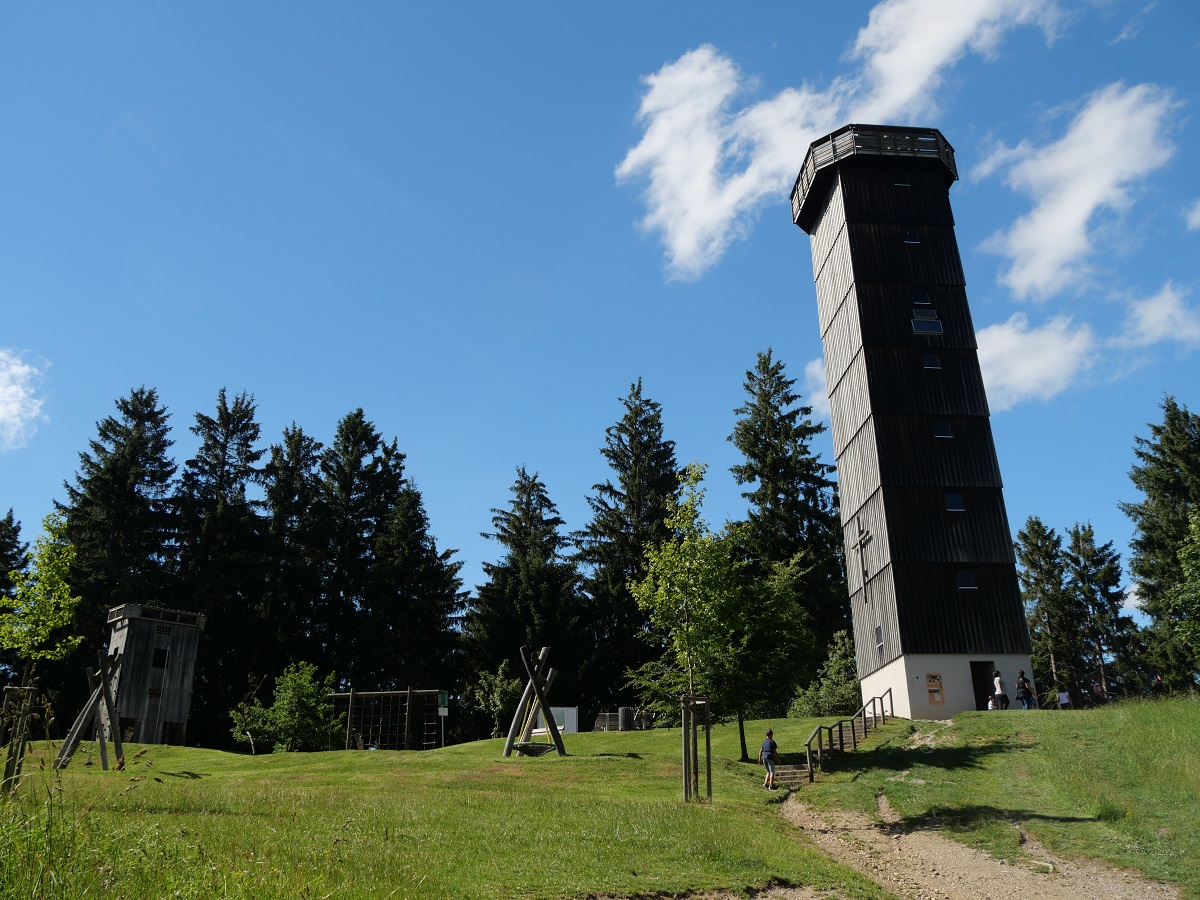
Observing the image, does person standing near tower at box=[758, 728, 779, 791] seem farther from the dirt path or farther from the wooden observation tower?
the wooden observation tower

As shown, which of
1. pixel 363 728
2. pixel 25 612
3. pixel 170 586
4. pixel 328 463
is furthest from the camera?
pixel 328 463

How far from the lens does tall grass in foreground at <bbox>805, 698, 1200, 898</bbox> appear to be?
17016 millimetres

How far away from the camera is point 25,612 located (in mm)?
33094

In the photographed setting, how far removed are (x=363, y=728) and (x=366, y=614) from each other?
1050 cm

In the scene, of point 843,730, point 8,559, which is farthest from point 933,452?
point 8,559

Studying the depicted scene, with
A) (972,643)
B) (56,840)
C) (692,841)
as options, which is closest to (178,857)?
(56,840)

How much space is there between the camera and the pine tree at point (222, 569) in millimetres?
48875

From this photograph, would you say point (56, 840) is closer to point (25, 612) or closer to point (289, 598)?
point (25, 612)

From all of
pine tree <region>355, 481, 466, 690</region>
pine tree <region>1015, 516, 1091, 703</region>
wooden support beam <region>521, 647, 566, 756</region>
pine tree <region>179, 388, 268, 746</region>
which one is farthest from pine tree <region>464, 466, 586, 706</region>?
pine tree <region>1015, 516, 1091, 703</region>

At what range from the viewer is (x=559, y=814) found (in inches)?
656

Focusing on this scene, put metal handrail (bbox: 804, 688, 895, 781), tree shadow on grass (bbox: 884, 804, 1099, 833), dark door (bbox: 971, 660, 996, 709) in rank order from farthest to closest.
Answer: dark door (bbox: 971, 660, 996, 709) → metal handrail (bbox: 804, 688, 895, 781) → tree shadow on grass (bbox: 884, 804, 1099, 833)

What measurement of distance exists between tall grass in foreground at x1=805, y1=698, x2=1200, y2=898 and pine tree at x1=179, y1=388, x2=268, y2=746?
34378mm

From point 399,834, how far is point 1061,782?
1568 centimetres

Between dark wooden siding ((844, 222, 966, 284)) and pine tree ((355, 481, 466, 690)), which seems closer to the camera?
dark wooden siding ((844, 222, 966, 284))
